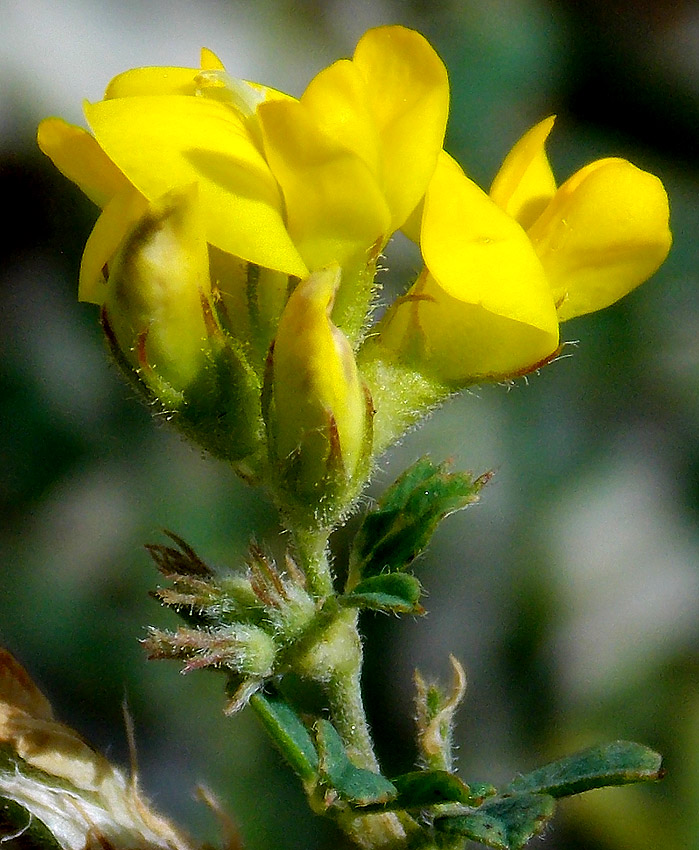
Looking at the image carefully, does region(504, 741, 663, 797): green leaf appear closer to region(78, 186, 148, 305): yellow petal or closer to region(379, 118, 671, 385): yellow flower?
region(379, 118, 671, 385): yellow flower

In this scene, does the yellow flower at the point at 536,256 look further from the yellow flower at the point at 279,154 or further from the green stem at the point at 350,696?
the green stem at the point at 350,696

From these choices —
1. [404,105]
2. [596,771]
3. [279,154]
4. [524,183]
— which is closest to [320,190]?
[279,154]

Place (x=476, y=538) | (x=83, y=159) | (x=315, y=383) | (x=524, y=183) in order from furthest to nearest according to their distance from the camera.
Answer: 1. (x=476, y=538)
2. (x=524, y=183)
3. (x=83, y=159)
4. (x=315, y=383)

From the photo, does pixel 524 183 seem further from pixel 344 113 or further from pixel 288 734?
pixel 288 734

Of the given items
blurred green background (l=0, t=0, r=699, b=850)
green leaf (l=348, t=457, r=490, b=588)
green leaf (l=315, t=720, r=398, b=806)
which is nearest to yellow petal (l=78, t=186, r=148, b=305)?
green leaf (l=348, t=457, r=490, b=588)

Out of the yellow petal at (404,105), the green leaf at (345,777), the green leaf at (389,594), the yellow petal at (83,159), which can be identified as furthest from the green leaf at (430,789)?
the yellow petal at (83,159)
